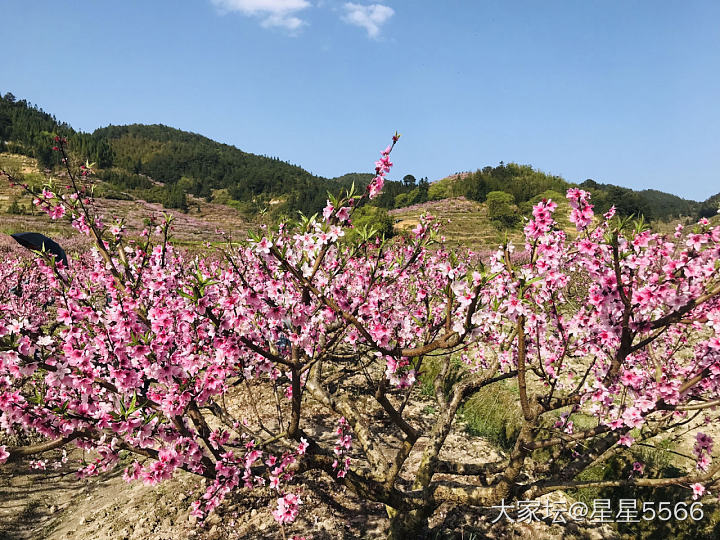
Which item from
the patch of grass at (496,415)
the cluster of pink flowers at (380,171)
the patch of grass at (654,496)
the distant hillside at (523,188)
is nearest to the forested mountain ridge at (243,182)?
the distant hillside at (523,188)

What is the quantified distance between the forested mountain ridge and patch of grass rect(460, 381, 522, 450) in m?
20.9

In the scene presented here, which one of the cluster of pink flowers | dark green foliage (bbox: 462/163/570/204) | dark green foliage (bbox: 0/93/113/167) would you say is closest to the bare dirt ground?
the cluster of pink flowers

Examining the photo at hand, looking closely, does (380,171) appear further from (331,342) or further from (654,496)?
(654,496)

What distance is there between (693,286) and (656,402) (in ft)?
3.31

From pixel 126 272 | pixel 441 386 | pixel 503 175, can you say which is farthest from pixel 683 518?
pixel 503 175

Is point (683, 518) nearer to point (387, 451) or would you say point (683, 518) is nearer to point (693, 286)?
point (693, 286)

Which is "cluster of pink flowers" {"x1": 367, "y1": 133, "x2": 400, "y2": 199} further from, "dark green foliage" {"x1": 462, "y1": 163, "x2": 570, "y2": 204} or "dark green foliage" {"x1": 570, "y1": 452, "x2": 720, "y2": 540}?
"dark green foliage" {"x1": 462, "y1": 163, "x2": 570, "y2": 204}

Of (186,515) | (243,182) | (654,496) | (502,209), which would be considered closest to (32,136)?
(243,182)

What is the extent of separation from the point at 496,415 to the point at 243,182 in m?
105

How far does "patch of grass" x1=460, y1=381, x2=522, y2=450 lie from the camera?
7.12 meters

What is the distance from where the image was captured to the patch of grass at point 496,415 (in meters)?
7.12

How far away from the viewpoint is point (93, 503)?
17.6 feet

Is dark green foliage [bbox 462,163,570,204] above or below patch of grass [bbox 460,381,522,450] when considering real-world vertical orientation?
above

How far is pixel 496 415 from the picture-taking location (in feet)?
25.1
